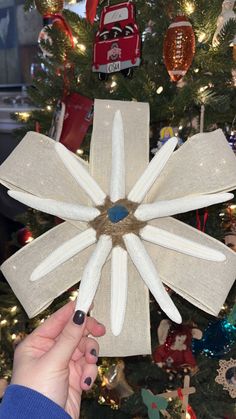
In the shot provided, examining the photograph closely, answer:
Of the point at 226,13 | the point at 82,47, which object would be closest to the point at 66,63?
the point at 82,47

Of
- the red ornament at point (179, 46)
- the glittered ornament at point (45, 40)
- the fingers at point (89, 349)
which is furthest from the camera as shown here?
the glittered ornament at point (45, 40)

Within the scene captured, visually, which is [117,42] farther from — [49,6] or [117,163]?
[117,163]

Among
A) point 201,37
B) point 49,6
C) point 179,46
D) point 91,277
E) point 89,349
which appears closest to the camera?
point 91,277

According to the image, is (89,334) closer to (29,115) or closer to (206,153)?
(206,153)

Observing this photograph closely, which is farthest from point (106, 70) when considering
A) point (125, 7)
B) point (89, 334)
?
point (89, 334)

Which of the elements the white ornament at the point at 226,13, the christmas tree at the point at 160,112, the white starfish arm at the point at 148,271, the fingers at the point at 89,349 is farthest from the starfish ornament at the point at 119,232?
the white ornament at the point at 226,13

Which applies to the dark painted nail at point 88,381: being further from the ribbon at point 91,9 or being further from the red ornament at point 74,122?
the ribbon at point 91,9
